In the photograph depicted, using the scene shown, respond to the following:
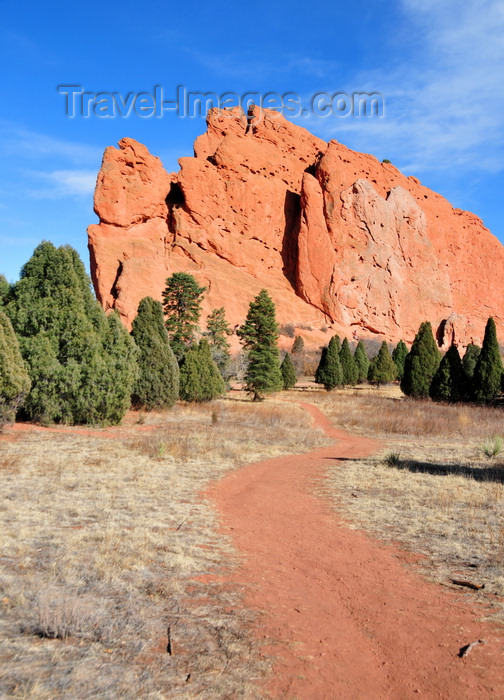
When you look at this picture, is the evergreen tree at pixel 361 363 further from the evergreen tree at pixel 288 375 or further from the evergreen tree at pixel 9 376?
the evergreen tree at pixel 9 376

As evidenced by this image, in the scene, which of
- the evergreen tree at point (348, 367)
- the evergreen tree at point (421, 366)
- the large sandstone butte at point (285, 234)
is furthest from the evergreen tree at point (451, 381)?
the large sandstone butte at point (285, 234)

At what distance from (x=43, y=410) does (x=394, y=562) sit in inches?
473

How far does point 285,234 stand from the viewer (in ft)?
259

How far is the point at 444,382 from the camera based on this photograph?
110 feet

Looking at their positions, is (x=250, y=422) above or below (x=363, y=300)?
below

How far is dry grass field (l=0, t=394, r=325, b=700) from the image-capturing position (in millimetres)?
2865

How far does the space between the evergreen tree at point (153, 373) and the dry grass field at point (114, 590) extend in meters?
10.8

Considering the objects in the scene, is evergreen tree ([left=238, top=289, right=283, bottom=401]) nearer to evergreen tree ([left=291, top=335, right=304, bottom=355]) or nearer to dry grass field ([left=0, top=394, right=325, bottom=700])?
dry grass field ([left=0, top=394, right=325, bottom=700])

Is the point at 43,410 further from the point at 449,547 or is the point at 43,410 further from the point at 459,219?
the point at 459,219


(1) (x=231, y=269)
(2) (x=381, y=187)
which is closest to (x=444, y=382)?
(1) (x=231, y=269)

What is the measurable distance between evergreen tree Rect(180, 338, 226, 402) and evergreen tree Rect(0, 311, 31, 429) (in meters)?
13.6

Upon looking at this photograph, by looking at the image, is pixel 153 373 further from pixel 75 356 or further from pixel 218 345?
pixel 218 345

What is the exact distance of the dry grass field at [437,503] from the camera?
Result: 5258mm

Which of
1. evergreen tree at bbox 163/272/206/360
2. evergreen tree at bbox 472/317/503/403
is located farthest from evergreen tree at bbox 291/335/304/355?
evergreen tree at bbox 472/317/503/403
